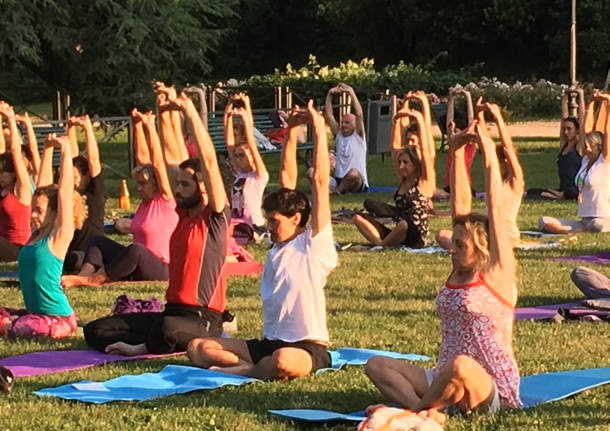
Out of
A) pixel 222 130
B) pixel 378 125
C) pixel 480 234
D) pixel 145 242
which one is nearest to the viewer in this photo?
pixel 480 234

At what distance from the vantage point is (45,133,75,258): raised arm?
356 inches

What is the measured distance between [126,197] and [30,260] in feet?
32.6

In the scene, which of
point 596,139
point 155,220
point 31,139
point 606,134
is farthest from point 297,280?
point 596,139

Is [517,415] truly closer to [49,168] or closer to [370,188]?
[49,168]

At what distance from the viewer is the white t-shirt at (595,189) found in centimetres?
1520

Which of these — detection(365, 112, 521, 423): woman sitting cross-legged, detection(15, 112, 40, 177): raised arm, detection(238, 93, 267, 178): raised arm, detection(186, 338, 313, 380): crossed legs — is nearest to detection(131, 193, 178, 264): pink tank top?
detection(15, 112, 40, 177): raised arm

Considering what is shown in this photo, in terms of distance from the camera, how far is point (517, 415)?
6.83m

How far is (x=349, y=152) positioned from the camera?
2039cm

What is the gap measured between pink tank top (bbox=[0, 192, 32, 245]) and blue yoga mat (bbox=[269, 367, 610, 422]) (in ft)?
21.9

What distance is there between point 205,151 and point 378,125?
60.1 ft

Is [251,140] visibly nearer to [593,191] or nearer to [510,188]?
[510,188]

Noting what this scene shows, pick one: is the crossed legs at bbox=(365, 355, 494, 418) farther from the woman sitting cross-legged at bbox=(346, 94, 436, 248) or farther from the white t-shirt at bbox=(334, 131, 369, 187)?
the white t-shirt at bbox=(334, 131, 369, 187)

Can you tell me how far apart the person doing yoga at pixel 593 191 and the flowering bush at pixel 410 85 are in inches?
740

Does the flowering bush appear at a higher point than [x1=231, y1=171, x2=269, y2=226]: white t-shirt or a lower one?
higher
